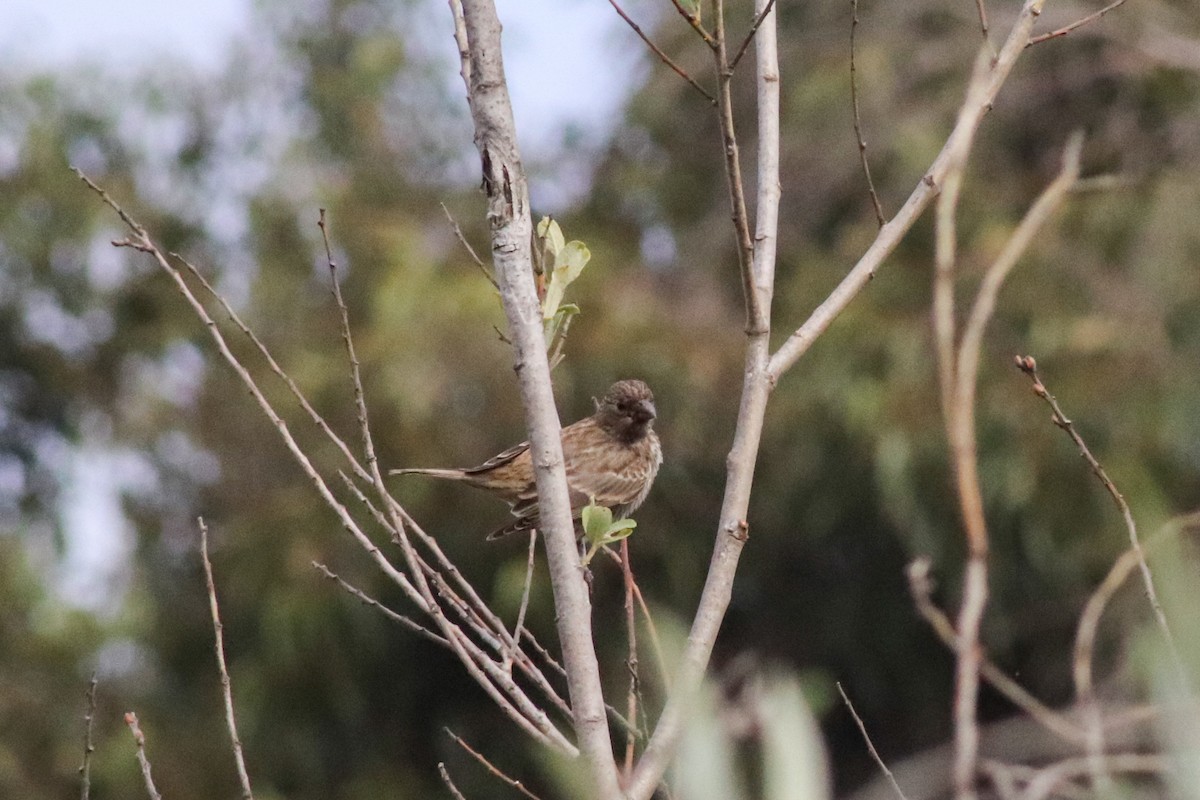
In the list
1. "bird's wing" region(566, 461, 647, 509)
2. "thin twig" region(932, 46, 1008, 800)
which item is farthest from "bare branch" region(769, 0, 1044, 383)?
"bird's wing" region(566, 461, 647, 509)

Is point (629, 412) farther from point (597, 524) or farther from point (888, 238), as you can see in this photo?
point (888, 238)

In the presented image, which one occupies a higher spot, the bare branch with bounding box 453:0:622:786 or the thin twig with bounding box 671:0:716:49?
the thin twig with bounding box 671:0:716:49

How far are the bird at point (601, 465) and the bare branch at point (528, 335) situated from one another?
216 cm

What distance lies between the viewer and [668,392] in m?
8.73

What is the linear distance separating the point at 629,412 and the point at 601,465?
275mm

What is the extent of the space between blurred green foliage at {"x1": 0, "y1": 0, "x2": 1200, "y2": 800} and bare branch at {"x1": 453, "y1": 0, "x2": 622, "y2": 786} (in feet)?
14.5

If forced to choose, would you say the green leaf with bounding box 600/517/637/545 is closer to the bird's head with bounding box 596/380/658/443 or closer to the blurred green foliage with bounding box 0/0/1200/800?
the bird's head with bounding box 596/380/658/443

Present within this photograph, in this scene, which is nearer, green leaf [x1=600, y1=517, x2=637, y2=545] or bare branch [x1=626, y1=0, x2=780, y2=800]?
bare branch [x1=626, y1=0, x2=780, y2=800]

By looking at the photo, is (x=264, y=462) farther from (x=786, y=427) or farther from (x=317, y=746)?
(x=786, y=427)

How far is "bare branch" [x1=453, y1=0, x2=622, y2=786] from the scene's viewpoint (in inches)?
92.7

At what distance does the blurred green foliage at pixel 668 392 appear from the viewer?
8.17m

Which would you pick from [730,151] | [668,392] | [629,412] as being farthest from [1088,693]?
[668,392]

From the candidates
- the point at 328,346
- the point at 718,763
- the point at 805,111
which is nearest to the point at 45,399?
the point at 328,346

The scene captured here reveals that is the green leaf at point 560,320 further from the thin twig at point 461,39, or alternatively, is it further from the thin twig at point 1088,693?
the thin twig at point 1088,693
